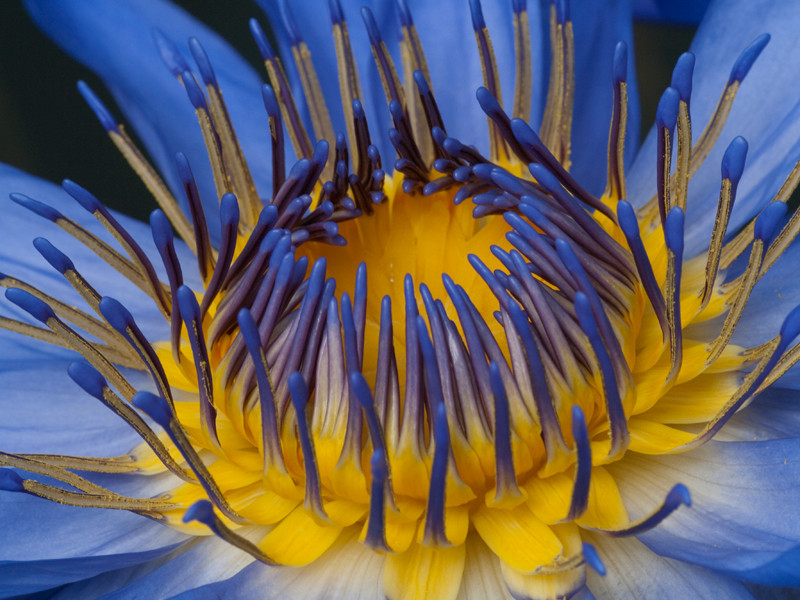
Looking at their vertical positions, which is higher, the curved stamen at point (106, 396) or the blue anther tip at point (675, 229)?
the blue anther tip at point (675, 229)

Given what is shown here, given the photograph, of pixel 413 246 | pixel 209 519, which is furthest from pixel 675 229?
pixel 209 519

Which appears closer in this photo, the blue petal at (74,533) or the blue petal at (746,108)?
the blue petal at (74,533)

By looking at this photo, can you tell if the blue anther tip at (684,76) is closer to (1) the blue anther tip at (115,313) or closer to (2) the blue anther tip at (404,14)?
(2) the blue anther tip at (404,14)

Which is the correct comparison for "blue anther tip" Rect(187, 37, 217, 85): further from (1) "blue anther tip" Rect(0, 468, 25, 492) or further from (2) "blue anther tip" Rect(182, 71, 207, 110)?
(1) "blue anther tip" Rect(0, 468, 25, 492)

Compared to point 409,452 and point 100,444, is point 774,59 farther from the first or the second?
point 100,444

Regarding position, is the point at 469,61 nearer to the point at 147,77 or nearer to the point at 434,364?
the point at 147,77

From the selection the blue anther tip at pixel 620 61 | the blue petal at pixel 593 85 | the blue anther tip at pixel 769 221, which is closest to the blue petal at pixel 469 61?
the blue petal at pixel 593 85
